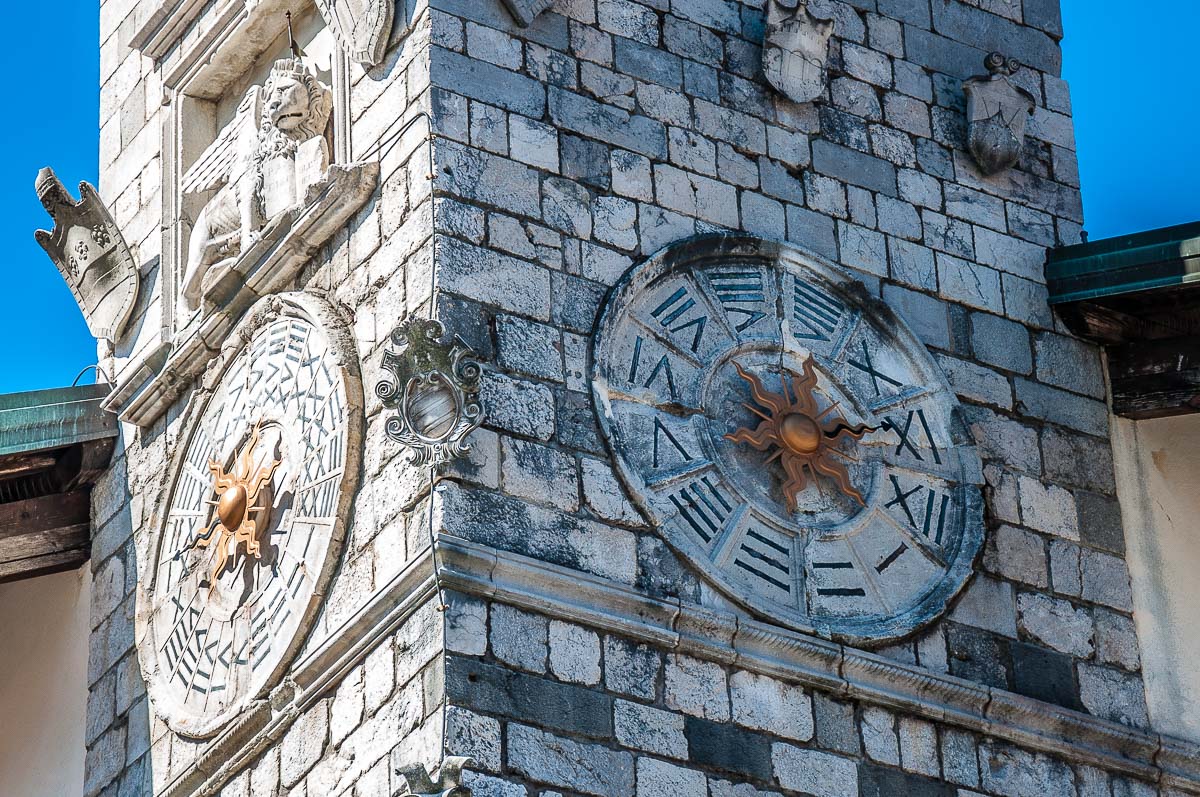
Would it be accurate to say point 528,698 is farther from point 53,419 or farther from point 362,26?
point 53,419

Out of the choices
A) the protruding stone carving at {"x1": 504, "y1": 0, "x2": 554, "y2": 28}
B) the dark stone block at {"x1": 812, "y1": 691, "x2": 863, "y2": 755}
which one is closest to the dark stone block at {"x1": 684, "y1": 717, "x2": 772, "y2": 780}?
the dark stone block at {"x1": 812, "y1": 691, "x2": 863, "y2": 755}

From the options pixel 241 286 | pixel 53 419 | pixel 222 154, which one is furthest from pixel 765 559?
pixel 53 419

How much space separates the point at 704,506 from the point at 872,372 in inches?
41.5

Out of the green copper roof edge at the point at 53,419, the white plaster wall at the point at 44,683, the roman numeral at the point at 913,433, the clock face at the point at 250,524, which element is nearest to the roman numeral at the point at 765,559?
the roman numeral at the point at 913,433

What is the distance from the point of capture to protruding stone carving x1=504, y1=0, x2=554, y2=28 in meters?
10.2

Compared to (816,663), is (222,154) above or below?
above

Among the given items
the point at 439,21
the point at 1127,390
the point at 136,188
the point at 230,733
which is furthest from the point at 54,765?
the point at 1127,390

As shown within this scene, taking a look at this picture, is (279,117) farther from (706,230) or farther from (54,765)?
(54,765)

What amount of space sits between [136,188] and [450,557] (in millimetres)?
3748

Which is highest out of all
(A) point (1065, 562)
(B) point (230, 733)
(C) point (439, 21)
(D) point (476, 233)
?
(C) point (439, 21)

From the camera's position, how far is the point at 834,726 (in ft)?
30.9

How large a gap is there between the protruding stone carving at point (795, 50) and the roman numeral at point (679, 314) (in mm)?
1155

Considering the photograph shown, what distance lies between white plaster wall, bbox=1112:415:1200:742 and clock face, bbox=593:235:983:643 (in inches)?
31.8

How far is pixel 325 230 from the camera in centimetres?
1023
